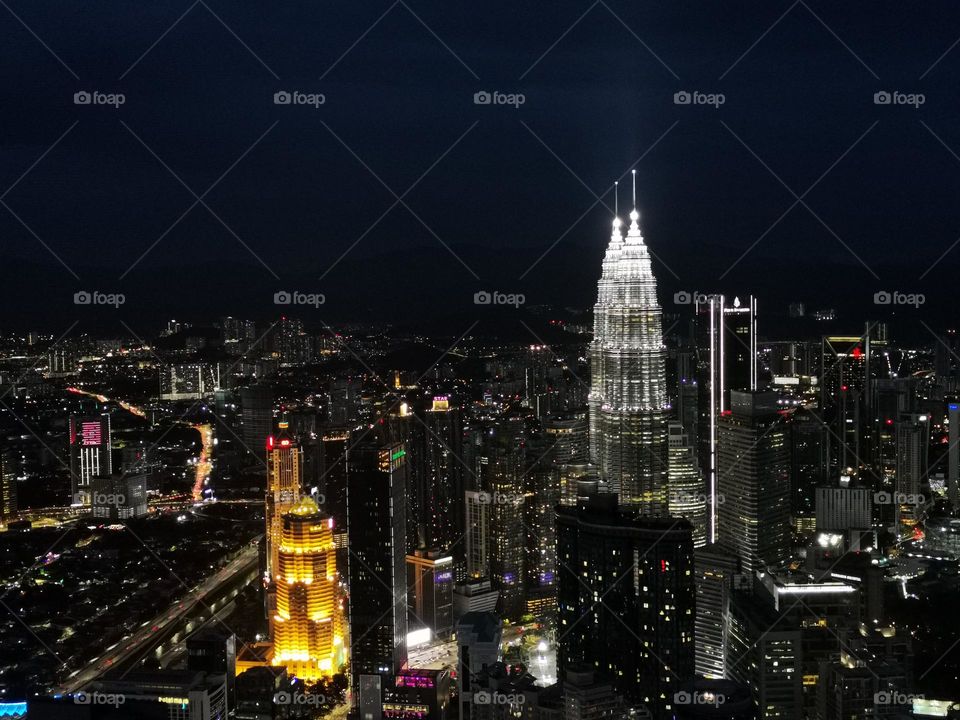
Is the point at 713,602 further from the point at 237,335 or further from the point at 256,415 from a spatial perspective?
the point at 256,415

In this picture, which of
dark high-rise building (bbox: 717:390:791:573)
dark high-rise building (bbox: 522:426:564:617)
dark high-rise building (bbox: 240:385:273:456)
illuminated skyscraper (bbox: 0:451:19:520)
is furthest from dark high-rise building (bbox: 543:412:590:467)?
illuminated skyscraper (bbox: 0:451:19:520)

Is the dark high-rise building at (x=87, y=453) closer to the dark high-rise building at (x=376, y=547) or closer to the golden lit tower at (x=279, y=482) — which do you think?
the golden lit tower at (x=279, y=482)

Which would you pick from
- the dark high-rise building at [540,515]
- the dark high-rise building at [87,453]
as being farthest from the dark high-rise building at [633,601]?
the dark high-rise building at [87,453]

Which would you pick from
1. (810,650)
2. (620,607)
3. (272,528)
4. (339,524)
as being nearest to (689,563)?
(620,607)

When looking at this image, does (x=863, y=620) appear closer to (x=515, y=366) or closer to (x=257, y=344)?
(x=515, y=366)

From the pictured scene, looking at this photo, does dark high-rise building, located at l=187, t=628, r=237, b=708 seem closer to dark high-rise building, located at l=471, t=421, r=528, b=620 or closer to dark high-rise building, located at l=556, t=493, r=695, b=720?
dark high-rise building, located at l=556, t=493, r=695, b=720
